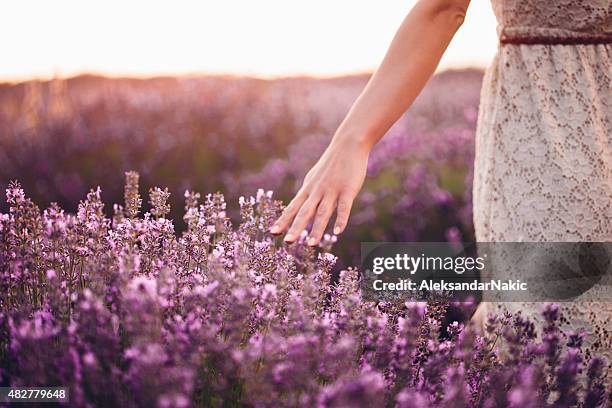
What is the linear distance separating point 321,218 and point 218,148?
4.97 metres

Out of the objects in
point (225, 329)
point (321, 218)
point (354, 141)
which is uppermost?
point (354, 141)

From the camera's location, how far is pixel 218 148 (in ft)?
22.0

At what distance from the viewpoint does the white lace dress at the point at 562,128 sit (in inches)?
84.0

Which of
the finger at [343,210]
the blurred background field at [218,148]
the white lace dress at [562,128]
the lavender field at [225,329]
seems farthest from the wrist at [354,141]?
the blurred background field at [218,148]

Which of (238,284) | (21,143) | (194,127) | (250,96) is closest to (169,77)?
(250,96)

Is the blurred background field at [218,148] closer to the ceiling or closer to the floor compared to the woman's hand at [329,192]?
closer to the ceiling

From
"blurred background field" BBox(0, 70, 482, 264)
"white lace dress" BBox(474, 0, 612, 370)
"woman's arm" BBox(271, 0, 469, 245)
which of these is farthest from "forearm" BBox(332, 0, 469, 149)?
"blurred background field" BBox(0, 70, 482, 264)

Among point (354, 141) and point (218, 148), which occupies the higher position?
point (218, 148)

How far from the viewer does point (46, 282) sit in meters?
2.03

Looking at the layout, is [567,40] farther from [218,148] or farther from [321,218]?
[218,148]

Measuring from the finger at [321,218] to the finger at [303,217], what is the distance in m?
0.02

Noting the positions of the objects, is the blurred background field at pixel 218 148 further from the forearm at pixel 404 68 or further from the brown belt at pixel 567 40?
the forearm at pixel 404 68

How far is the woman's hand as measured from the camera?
183cm

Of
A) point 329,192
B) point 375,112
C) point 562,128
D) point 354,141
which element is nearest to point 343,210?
point 329,192
